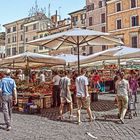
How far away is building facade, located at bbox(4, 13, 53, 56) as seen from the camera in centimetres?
7712

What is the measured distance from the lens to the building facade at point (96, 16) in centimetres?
5985

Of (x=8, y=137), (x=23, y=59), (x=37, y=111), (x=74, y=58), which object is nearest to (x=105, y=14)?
(x=74, y=58)

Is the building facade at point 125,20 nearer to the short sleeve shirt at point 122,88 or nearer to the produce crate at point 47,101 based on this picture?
the produce crate at point 47,101

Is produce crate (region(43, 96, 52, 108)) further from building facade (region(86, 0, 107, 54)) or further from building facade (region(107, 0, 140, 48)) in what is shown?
building facade (region(86, 0, 107, 54))

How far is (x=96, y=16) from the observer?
61.3 metres

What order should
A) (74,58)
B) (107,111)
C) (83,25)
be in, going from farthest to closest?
(83,25) → (74,58) → (107,111)

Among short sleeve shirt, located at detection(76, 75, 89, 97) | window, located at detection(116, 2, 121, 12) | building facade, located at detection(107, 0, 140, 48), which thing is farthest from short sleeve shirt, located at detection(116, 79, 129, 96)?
window, located at detection(116, 2, 121, 12)

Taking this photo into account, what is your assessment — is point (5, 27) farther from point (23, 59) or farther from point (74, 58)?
point (23, 59)

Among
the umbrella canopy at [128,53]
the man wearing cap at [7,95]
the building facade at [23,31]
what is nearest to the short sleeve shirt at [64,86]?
the man wearing cap at [7,95]

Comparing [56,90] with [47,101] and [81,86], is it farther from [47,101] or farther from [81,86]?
[81,86]

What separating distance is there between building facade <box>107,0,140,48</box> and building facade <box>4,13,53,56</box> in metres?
22.0

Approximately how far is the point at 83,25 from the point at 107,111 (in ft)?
174

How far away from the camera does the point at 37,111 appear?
1355 centimetres

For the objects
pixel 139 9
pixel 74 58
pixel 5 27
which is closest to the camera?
pixel 74 58
